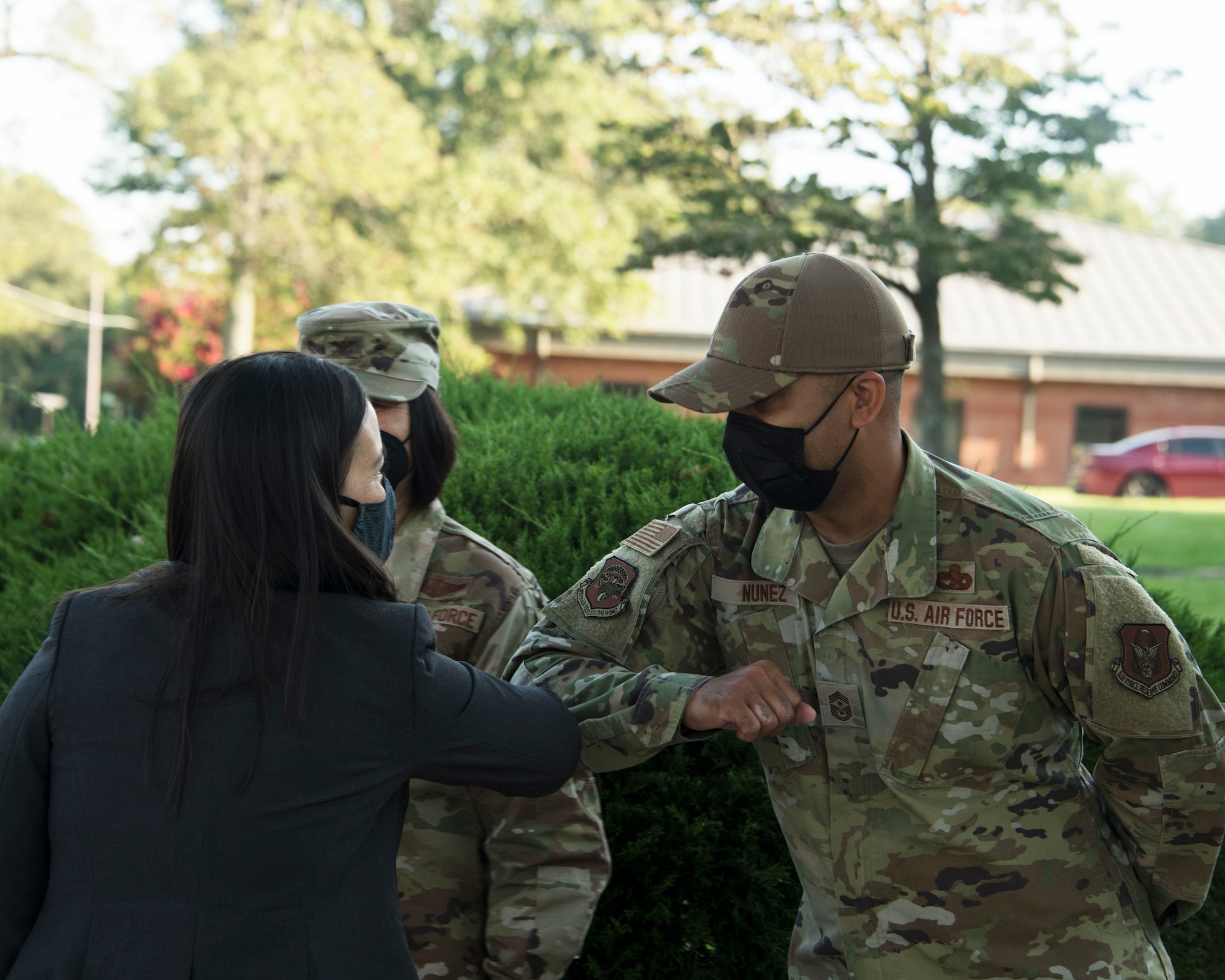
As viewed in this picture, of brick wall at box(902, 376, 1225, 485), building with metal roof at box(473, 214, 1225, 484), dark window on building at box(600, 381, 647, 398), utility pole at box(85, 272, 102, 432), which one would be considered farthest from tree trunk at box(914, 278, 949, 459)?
utility pole at box(85, 272, 102, 432)

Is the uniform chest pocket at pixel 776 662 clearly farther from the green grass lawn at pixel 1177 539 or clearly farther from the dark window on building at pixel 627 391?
the green grass lawn at pixel 1177 539

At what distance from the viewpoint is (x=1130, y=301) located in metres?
28.0

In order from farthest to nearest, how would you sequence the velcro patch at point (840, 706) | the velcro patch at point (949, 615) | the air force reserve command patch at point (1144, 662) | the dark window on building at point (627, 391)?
1. the dark window on building at point (627, 391)
2. the velcro patch at point (840, 706)
3. the velcro patch at point (949, 615)
4. the air force reserve command patch at point (1144, 662)

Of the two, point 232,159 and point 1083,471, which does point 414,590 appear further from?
point 1083,471

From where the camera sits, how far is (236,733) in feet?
5.39

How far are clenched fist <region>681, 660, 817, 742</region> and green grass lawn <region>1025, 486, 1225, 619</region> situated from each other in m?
6.82

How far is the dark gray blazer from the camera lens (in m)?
1.62

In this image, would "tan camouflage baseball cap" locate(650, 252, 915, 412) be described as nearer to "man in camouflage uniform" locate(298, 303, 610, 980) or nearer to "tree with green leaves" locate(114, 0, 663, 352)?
"man in camouflage uniform" locate(298, 303, 610, 980)

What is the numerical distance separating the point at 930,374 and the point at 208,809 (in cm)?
1496

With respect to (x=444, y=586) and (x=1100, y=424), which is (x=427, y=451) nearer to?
(x=444, y=586)

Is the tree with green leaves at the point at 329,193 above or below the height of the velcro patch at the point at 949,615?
above

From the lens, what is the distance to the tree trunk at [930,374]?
47.9 ft

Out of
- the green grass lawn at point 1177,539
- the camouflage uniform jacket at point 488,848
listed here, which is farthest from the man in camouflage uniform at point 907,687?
the green grass lawn at point 1177,539

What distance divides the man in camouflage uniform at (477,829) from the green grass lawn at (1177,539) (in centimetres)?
663
